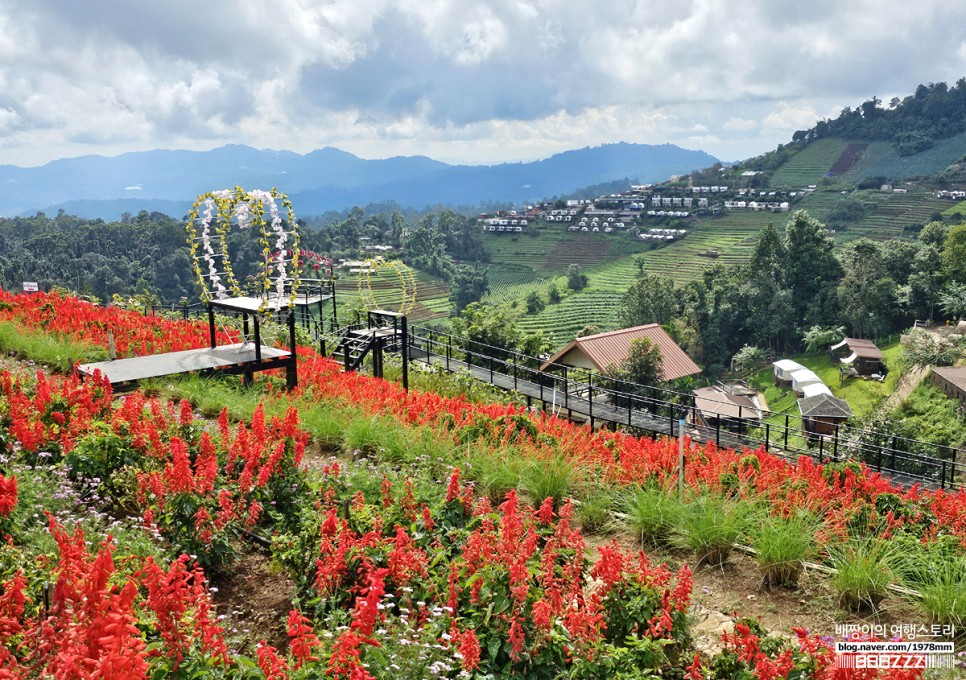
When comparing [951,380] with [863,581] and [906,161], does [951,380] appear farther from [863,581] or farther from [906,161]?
[906,161]

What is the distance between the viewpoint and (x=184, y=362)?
10.1 m

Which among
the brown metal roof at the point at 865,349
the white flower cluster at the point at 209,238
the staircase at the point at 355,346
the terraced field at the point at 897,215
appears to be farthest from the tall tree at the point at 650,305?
the white flower cluster at the point at 209,238

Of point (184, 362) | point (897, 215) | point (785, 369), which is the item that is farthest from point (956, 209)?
point (184, 362)

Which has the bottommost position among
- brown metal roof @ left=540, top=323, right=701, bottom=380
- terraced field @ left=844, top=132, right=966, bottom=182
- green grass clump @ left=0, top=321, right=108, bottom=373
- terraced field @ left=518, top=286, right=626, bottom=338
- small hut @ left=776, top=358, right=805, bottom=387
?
small hut @ left=776, top=358, right=805, bottom=387

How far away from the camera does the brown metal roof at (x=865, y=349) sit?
4762cm

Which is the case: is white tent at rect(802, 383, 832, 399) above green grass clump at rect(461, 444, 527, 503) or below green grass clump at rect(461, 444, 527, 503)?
below

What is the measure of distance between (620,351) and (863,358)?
22.8 metres

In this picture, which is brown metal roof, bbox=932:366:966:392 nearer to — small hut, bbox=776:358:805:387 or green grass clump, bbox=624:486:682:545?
small hut, bbox=776:358:805:387

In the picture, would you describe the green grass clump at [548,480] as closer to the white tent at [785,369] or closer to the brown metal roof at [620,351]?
the brown metal roof at [620,351]

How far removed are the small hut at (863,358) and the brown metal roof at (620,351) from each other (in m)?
17.8

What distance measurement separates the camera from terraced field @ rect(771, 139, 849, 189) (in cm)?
13000

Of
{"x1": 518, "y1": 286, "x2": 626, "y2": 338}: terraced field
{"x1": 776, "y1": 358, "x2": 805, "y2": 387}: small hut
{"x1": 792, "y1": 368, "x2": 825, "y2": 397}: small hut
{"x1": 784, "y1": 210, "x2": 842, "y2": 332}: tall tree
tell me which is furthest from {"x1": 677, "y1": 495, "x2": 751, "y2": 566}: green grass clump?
{"x1": 518, "y1": 286, "x2": 626, "y2": 338}: terraced field

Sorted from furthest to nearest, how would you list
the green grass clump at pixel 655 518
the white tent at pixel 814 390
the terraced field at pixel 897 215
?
the terraced field at pixel 897 215
the white tent at pixel 814 390
the green grass clump at pixel 655 518

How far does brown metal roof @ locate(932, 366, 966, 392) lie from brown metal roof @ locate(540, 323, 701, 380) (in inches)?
460
